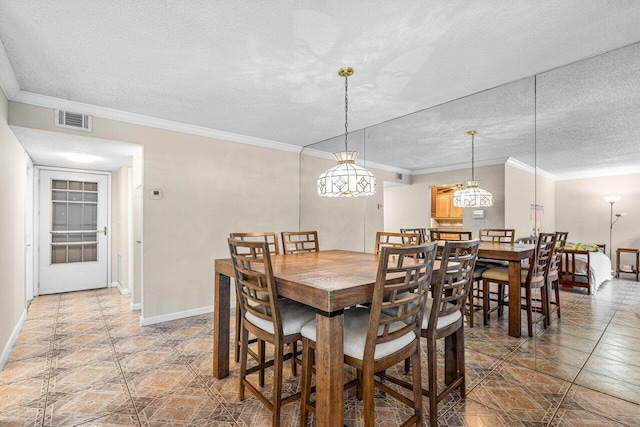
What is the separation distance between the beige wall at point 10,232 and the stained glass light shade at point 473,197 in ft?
13.1

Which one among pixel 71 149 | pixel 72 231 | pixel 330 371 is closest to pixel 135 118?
pixel 71 149

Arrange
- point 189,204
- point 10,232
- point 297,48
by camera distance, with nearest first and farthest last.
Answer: point 297,48
point 10,232
point 189,204

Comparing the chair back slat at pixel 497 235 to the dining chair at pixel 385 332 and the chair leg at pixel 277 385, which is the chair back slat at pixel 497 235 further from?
the chair leg at pixel 277 385

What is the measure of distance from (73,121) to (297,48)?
249cm

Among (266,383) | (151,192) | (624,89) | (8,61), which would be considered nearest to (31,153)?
(151,192)

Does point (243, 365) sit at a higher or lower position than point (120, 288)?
higher

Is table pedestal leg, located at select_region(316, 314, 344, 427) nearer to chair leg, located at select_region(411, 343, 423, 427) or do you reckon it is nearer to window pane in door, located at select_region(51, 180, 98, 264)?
chair leg, located at select_region(411, 343, 423, 427)

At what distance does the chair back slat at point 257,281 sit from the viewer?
1.63 m

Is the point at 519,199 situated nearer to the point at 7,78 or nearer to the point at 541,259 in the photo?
the point at 541,259

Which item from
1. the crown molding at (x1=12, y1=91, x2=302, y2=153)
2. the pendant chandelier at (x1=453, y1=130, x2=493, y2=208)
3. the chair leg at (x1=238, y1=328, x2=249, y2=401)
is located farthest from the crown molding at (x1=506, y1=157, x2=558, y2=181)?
the crown molding at (x1=12, y1=91, x2=302, y2=153)

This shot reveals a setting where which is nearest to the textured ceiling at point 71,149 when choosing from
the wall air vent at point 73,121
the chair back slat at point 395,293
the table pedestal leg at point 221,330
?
the wall air vent at point 73,121

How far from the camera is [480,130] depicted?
297 cm

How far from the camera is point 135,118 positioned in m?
3.37

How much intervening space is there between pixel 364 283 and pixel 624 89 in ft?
7.52
